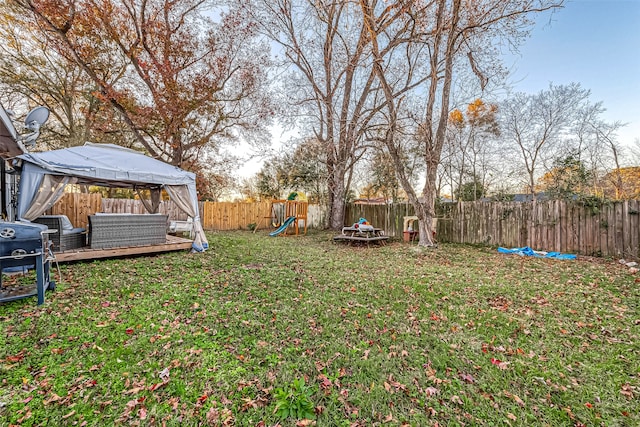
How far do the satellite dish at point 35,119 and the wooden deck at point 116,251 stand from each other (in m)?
2.44

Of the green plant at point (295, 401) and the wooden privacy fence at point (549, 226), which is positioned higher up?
the wooden privacy fence at point (549, 226)

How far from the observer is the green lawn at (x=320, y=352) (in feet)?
5.95

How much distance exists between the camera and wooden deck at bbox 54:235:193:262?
4.91 m

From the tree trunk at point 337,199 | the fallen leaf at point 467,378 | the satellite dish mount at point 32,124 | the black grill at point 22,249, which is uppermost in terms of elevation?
the satellite dish mount at point 32,124

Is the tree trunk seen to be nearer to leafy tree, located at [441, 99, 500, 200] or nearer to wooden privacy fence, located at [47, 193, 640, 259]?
wooden privacy fence, located at [47, 193, 640, 259]

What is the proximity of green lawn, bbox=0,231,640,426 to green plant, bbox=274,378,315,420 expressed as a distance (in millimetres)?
11

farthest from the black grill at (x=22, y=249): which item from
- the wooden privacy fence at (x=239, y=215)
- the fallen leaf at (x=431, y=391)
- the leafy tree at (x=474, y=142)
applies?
the leafy tree at (x=474, y=142)

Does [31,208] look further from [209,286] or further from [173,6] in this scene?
[173,6]

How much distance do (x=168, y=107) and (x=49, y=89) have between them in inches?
212

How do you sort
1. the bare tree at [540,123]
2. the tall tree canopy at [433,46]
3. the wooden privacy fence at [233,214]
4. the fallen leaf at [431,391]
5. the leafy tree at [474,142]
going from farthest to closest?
the leafy tree at [474,142], the wooden privacy fence at [233,214], the bare tree at [540,123], the tall tree canopy at [433,46], the fallen leaf at [431,391]

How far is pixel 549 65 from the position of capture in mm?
7625

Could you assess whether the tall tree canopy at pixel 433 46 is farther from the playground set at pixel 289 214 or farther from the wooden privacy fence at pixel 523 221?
the playground set at pixel 289 214

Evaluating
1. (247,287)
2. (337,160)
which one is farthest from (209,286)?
(337,160)

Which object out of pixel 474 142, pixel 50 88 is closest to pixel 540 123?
pixel 474 142
